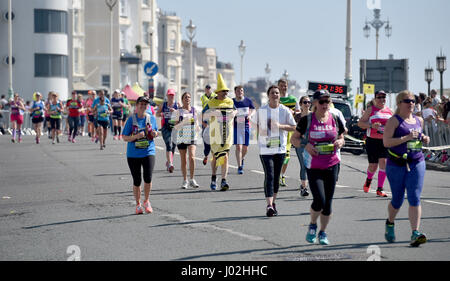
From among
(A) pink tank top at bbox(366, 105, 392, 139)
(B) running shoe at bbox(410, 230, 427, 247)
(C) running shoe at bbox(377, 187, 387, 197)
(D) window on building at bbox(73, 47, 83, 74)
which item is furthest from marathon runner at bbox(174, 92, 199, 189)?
(D) window on building at bbox(73, 47, 83, 74)

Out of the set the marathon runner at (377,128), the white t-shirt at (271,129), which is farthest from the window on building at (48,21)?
the white t-shirt at (271,129)

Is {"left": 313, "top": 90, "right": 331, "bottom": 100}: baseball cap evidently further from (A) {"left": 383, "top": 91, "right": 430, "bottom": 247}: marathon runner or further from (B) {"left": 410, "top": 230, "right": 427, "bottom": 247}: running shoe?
(B) {"left": 410, "top": 230, "right": 427, "bottom": 247}: running shoe

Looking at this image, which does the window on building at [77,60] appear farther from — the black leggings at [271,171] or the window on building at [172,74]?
the black leggings at [271,171]

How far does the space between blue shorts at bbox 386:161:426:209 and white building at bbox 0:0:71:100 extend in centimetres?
5286

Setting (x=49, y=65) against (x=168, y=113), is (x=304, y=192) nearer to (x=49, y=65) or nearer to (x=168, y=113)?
(x=168, y=113)

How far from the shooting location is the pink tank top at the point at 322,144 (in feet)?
31.4

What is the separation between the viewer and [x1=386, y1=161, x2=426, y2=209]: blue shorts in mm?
9594

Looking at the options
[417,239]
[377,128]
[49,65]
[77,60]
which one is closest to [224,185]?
[377,128]

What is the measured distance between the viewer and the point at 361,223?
1123cm

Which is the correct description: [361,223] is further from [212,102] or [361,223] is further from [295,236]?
[212,102]

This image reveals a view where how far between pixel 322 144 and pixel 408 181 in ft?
3.43

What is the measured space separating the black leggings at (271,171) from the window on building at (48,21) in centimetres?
5151
